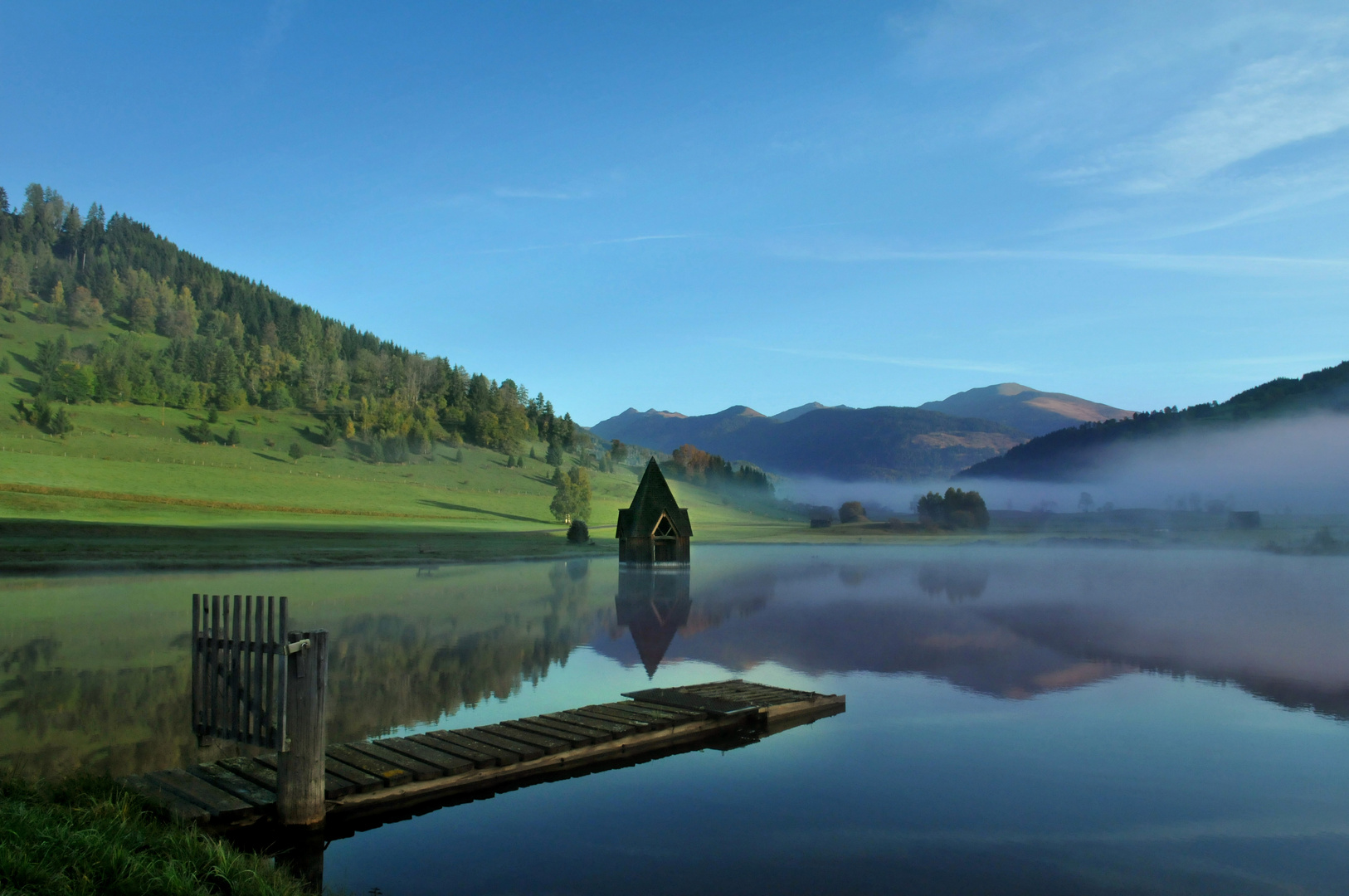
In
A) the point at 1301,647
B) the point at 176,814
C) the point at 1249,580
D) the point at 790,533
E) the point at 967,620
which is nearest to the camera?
the point at 176,814

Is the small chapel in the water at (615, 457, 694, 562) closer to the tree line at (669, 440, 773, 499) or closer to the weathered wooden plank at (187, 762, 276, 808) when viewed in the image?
the weathered wooden plank at (187, 762, 276, 808)

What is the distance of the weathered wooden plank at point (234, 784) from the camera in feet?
31.1

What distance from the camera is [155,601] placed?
28.4 metres

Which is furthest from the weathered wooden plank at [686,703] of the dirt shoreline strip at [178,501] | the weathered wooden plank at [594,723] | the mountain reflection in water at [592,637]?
the dirt shoreline strip at [178,501]

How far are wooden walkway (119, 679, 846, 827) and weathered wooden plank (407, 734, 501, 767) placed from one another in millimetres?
12

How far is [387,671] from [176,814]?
9373 millimetres

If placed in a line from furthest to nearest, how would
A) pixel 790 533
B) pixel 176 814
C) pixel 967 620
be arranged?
pixel 790 533
pixel 967 620
pixel 176 814

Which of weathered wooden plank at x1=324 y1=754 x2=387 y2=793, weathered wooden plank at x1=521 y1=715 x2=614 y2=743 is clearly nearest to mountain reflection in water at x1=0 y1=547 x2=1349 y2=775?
weathered wooden plank at x1=521 y1=715 x2=614 y2=743

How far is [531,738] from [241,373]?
16333cm

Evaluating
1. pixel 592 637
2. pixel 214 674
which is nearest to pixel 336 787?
pixel 214 674

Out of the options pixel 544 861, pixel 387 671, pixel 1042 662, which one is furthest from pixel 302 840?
pixel 1042 662

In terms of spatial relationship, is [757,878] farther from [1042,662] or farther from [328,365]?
[328,365]

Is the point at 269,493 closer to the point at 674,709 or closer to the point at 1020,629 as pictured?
the point at 1020,629

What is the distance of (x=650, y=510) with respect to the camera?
5444cm
